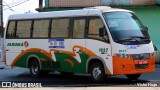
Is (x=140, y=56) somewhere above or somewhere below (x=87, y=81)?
above

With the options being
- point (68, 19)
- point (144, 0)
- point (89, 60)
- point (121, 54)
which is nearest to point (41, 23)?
point (68, 19)

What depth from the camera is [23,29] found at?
19906 millimetres

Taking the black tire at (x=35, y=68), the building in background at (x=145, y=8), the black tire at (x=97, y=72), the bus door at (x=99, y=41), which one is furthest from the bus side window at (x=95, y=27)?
the building in background at (x=145, y=8)

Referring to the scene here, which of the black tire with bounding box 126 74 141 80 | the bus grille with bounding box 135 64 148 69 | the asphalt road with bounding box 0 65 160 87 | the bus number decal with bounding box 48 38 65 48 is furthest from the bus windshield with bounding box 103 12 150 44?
the bus number decal with bounding box 48 38 65 48

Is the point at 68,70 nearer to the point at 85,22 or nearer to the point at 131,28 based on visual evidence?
the point at 85,22

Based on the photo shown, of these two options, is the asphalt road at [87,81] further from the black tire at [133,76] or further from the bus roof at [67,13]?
the bus roof at [67,13]

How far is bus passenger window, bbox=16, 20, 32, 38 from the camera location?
19597mm

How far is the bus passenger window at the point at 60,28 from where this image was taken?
1755 cm

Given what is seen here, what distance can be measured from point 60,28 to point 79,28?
119 centimetres

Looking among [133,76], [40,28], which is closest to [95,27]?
[133,76]

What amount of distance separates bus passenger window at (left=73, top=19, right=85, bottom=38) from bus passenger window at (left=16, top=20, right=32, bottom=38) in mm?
3214

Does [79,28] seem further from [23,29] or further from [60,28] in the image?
[23,29]

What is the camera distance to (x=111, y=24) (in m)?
15.7

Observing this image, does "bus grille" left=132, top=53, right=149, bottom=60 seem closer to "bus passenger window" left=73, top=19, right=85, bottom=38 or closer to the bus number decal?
"bus passenger window" left=73, top=19, right=85, bottom=38
